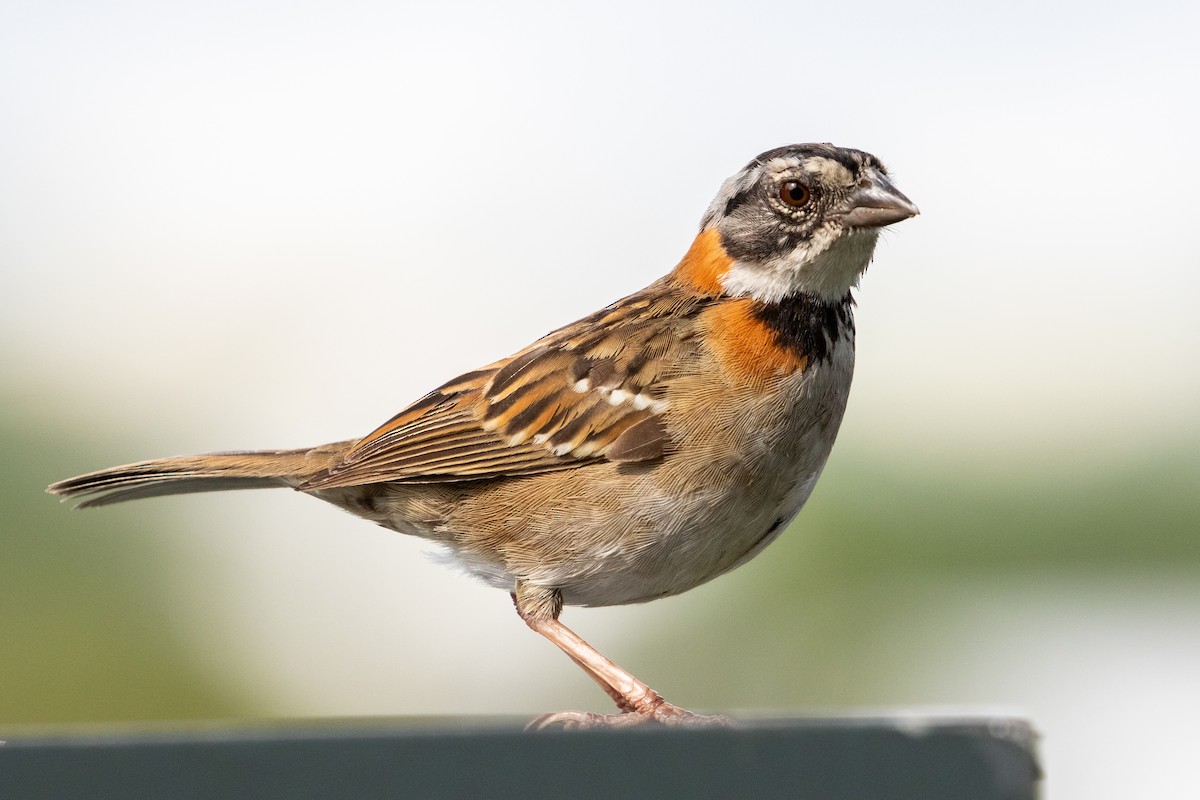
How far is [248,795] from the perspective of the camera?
2.03 metres

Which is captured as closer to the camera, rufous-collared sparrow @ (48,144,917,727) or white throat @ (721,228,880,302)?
rufous-collared sparrow @ (48,144,917,727)

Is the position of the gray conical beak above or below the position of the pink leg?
above

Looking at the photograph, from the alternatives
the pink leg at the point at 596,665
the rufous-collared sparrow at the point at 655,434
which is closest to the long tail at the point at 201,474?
the rufous-collared sparrow at the point at 655,434

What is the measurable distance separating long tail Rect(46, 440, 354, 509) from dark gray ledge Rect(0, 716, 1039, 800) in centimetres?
345

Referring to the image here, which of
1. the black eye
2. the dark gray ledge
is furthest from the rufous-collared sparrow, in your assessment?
the dark gray ledge

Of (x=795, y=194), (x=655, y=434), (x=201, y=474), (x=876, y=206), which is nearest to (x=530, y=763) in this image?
(x=655, y=434)

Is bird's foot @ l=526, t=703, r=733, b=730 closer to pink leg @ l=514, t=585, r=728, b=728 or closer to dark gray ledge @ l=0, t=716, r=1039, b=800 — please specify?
pink leg @ l=514, t=585, r=728, b=728

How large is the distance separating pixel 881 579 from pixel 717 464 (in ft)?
30.3

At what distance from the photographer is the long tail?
536 cm

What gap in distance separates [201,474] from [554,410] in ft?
4.82

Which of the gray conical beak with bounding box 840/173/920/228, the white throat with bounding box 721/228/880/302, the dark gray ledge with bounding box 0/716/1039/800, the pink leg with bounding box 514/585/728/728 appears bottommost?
the pink leg with bounding box 514/585/728/728

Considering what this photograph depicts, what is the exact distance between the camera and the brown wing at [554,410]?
16.1 feet

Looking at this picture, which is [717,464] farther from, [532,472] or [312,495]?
[312,495]

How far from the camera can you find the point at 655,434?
4750 millimetres
